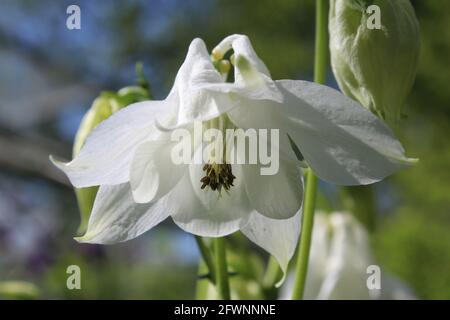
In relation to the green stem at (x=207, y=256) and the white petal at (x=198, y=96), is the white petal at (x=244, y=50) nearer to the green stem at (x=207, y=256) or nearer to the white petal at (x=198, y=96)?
the white petal at (x=198, y=96)

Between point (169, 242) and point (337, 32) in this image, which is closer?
point (337, 32)

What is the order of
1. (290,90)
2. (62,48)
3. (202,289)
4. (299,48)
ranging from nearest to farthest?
(290,90), (202,289), (299,48), (62,48)

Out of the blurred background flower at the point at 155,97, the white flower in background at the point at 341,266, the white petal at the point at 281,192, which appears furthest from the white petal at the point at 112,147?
the blurred background flower at the point at 155,97

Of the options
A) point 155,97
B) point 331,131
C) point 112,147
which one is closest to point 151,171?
point 112,147

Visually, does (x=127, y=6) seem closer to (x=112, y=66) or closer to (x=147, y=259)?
(x=112, y=66)

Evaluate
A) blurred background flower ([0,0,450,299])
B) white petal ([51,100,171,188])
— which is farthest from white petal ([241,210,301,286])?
blurred background flower ([0,0,450,299])

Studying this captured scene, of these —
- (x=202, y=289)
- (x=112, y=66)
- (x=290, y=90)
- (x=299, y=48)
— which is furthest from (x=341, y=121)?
(x=112, y=66)

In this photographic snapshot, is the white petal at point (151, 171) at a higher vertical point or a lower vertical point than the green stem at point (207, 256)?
higher
